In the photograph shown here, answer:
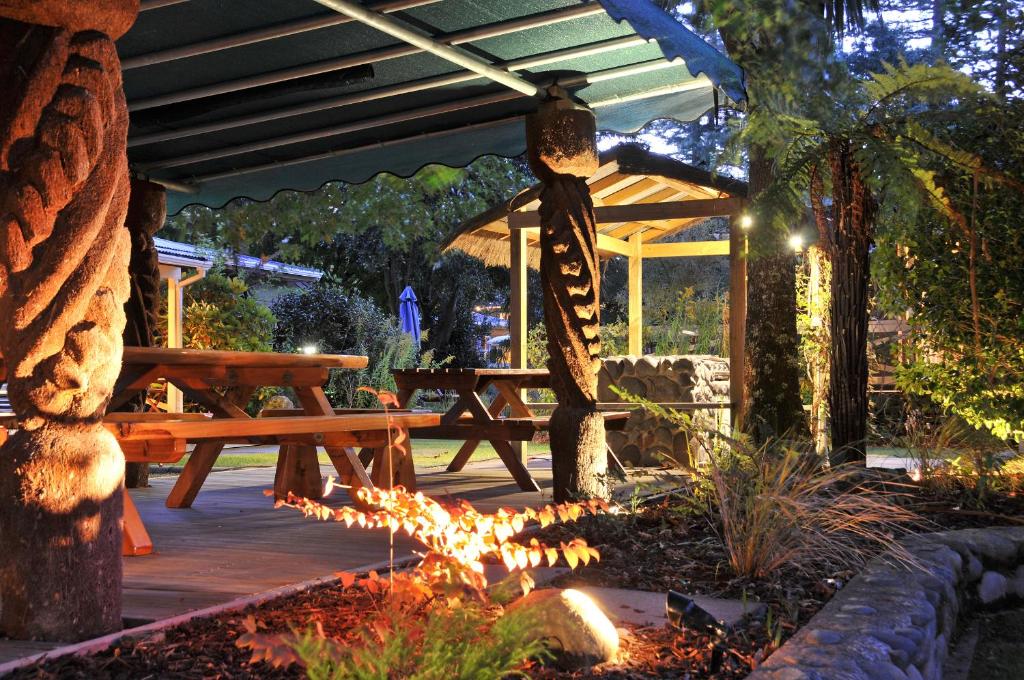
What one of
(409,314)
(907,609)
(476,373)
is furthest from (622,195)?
(409,314)

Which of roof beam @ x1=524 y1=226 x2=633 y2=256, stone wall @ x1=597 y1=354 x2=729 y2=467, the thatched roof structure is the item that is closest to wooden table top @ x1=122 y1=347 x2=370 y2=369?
the thatched roof structure

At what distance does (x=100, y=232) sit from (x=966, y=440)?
5.98m

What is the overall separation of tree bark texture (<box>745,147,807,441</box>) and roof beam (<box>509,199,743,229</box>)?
2.30ft

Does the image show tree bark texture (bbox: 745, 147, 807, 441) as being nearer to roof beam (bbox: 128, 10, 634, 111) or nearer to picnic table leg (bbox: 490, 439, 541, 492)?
picnic table leg (bbox: 490, 439, 541, 492)

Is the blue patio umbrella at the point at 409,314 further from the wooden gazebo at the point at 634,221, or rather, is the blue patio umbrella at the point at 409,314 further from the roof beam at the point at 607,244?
the roof beam at the point at 607,244

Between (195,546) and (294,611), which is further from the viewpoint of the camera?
(195,546)

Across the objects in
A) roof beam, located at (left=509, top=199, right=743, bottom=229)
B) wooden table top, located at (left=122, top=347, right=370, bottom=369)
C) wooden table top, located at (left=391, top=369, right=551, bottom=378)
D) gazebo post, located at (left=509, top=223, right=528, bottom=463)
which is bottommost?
wooden table top, located at (left=391, top=369, right=551, bottom=378)

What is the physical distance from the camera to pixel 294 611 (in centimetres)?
360

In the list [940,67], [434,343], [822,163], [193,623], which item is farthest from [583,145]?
→ [434,343]

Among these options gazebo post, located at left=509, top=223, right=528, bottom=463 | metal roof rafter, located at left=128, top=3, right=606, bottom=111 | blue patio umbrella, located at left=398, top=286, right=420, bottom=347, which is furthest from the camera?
blue patio umbrella, located at left=398, top=286, right=420, bottom=347

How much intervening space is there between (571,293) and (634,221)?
370 cm

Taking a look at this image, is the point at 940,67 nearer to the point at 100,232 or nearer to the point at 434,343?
the point at 100,232

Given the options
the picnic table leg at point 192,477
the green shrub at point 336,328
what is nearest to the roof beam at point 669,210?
the picnic table leg at point 192,477

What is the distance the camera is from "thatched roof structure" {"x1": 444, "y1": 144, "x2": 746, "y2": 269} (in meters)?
9.34
